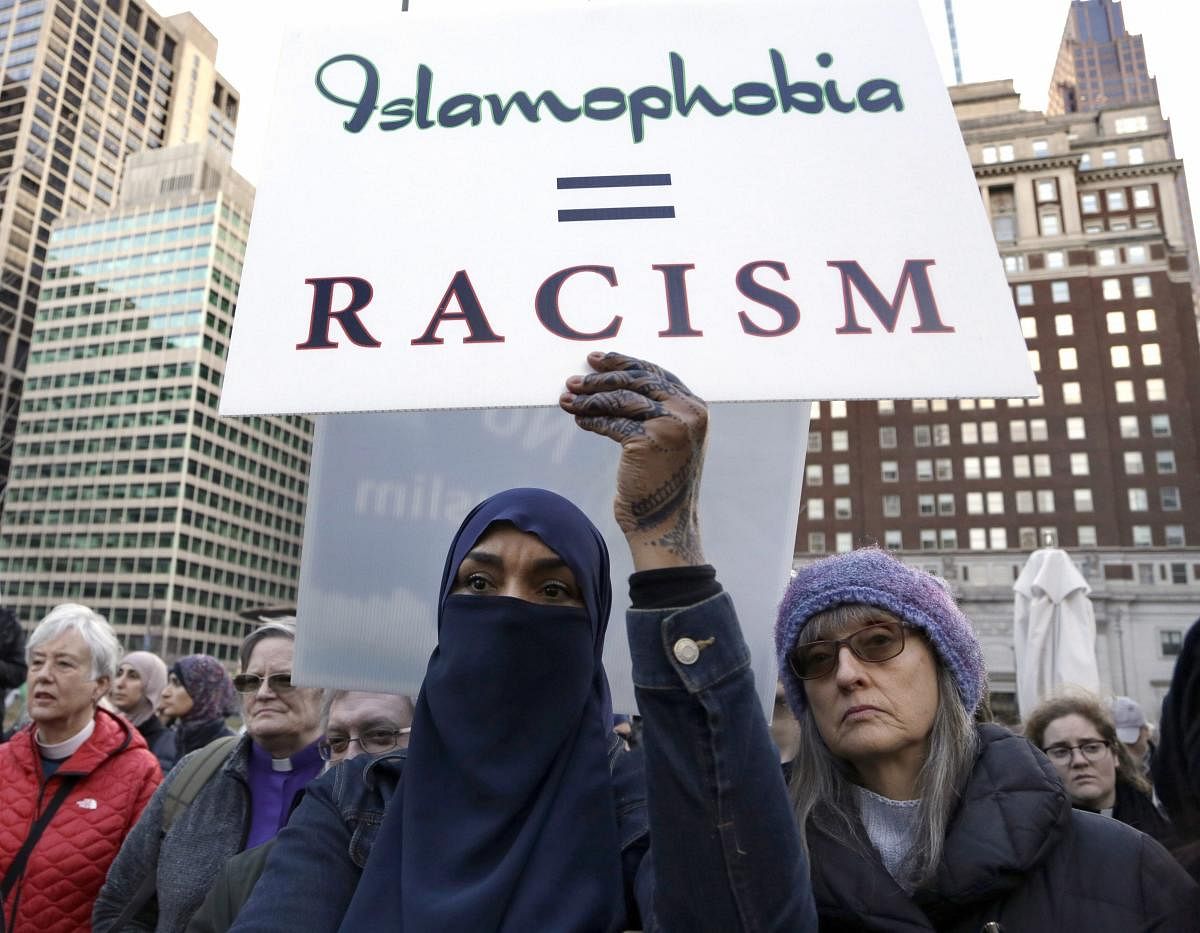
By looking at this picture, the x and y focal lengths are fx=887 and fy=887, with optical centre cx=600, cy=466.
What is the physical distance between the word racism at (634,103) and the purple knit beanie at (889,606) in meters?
0.95

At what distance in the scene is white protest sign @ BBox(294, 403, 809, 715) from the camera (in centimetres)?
200

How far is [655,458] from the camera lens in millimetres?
1303

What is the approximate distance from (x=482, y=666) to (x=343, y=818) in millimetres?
404

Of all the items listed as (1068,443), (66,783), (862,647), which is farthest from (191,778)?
(1068,443)

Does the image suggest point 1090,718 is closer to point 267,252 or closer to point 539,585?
point 539,585

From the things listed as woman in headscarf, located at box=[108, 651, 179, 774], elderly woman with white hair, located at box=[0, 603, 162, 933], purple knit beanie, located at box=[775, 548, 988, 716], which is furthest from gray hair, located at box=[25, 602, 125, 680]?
purple knit beanie, located at box=[775, 548, 988, 716]

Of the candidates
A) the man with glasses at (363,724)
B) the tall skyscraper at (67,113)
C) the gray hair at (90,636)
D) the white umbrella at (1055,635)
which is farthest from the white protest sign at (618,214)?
the tall skyscraper at (67,113)

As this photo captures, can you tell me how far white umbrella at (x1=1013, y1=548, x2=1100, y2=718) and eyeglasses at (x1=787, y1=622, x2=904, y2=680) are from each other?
6048mm

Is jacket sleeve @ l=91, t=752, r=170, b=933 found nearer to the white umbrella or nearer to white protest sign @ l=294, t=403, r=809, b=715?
white protest sign @ l=294, t=403, r=809, b=715

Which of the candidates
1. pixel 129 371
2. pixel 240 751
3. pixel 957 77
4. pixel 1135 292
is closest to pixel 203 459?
pixel 129 371

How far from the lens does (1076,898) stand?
1.57m

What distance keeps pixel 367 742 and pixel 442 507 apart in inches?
46.4

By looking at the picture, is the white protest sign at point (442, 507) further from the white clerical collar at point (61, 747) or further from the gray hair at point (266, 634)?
the white clerical collar at point (61, 747)

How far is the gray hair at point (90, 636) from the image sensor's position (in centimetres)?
372
